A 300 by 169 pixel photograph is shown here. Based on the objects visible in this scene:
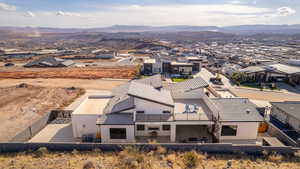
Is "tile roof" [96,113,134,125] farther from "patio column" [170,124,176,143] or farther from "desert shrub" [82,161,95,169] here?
"desert shrub" [82,161,95,169]

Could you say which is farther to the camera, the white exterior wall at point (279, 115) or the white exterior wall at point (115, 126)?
the white exterior wall at point (279, 115)

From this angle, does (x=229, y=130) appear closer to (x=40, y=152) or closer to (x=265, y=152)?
(x=265, y=152)

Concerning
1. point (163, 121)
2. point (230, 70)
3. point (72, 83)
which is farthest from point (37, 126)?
point (230, 70)

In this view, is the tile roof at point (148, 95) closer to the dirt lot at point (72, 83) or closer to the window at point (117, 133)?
the window at point (117, 133)

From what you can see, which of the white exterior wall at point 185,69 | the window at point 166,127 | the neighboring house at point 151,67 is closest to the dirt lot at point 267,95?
the white exterior wall at point 185,69

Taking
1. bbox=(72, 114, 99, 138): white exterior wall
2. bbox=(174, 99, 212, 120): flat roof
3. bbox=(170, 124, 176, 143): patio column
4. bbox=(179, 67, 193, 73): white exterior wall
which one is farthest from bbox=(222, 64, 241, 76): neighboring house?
bbox=(72, 114, 99, 138): white exterior wall

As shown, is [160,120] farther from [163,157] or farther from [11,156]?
[11,156]

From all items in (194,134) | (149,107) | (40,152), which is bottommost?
(194,134)
